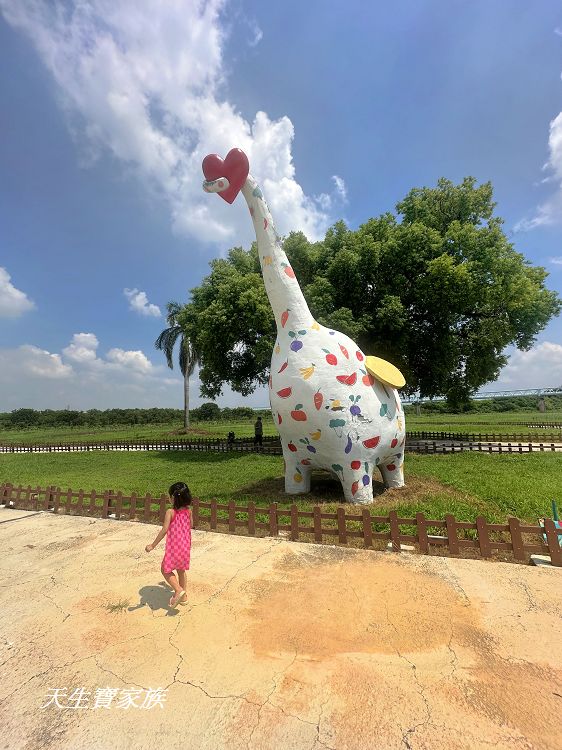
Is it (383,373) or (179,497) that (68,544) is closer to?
(179,497)

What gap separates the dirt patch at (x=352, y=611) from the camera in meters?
2.94

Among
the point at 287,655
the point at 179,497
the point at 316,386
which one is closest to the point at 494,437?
the point at 316,386

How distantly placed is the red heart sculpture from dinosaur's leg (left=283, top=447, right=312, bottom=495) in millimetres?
5257

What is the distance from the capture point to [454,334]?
1689 centimetres

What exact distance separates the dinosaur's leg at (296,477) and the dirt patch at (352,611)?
3.45m

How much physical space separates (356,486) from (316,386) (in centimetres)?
198

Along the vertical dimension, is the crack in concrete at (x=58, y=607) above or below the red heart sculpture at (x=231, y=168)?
below

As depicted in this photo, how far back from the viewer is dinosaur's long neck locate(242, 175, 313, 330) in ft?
24.0

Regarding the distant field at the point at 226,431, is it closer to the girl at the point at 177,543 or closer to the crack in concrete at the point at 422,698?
the crack in concrete at the point at 422,698

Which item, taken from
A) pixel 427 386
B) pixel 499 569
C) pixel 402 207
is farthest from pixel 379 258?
pixel 499 569

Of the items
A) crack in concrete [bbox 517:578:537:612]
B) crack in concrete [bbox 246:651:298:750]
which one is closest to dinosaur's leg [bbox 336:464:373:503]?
crack in concrete [bbox 517:578:537:612]

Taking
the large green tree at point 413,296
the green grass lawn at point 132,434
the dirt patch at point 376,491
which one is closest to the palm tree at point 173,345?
the green grass lawn at point 132,434

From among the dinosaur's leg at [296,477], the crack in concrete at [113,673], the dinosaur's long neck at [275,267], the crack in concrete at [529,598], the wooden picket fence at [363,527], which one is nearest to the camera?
the crack in concrete at [113,673]

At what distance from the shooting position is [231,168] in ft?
23.1
